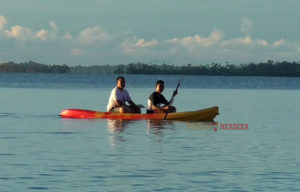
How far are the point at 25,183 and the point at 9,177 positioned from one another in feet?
2.32

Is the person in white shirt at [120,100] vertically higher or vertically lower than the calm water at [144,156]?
higher

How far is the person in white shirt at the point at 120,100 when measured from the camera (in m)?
26.4

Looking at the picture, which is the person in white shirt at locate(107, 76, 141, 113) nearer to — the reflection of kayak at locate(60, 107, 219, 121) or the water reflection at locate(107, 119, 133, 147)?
the reflection of kayak at locate(60, 107, 219, 121)

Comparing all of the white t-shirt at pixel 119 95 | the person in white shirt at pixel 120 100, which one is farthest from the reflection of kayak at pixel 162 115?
the white t-shirt at pixel 119 95

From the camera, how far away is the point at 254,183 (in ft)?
46.5

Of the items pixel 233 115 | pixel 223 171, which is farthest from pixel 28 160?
pixel 233 115

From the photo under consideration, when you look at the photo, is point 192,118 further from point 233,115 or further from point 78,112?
point 233,115

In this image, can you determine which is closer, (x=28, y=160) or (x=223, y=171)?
(x=223, y=171)

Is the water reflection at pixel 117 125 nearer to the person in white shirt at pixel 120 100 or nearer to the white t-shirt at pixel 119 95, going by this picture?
the person in white shirt at pixel 120 100

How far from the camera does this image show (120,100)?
1055 inches

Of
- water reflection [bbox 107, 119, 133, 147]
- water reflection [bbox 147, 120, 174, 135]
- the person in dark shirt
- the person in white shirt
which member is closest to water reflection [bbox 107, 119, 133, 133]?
water reflection [bbox 107, 119, 133, 147]

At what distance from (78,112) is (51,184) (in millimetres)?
15192

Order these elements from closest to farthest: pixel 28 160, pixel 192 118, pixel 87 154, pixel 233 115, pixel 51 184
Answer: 1. pixel 51 184
2. pixel 28 160
3. pixel 87 154
4. pixel 192 118
5. pixel 233 115

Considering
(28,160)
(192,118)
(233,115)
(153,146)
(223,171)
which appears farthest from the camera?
(233,115)
